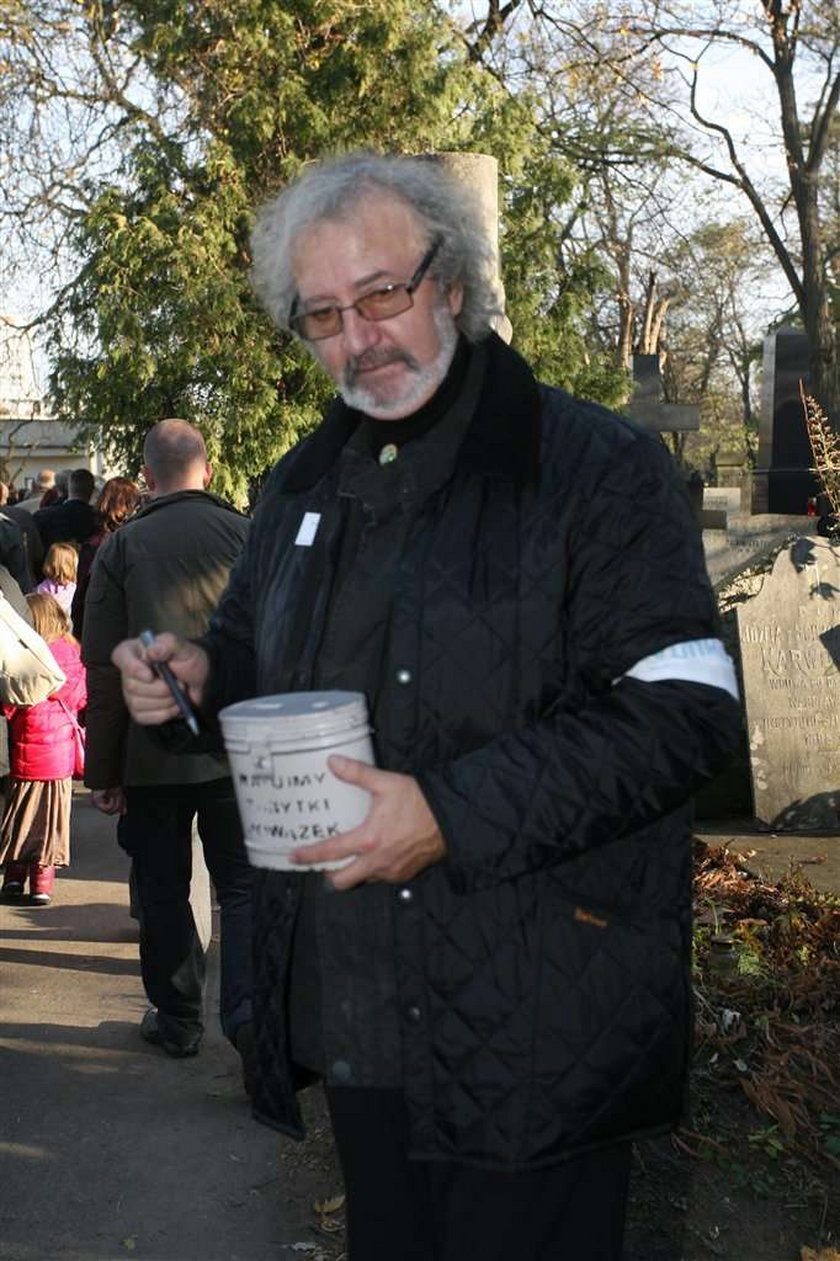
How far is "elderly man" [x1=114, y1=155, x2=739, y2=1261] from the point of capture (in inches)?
73.2

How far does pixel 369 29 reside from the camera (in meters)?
13.7

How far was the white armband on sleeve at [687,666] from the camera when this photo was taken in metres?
1.88

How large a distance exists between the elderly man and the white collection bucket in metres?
0.03

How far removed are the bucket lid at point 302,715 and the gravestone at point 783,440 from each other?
77.3ft

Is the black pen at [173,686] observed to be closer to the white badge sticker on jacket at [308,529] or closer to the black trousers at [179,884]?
the white badge sticker on jacket at [308,529]

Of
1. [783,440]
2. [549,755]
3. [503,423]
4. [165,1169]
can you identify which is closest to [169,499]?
[165,1169]

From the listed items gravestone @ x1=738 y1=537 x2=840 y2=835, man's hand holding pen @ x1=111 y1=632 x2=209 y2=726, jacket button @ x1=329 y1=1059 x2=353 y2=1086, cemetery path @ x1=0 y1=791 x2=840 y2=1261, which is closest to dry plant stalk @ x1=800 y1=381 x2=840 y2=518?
gravestone @ x1=738 y1=537 x2=840 y2=835

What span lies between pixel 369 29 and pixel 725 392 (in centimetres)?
4541

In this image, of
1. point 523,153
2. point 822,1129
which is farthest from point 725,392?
point 822,1129

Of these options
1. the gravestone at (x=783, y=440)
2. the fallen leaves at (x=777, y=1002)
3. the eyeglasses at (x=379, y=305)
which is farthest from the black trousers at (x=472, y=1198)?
the gravestone at (x=783, y=440)

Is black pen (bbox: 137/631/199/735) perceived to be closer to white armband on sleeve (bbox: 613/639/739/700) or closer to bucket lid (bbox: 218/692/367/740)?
bucket lid (bbox: 218/692/367/740)

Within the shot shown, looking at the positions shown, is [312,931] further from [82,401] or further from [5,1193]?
[82,401]

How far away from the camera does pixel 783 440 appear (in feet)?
82.7

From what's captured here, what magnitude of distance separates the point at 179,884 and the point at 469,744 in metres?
3.24
